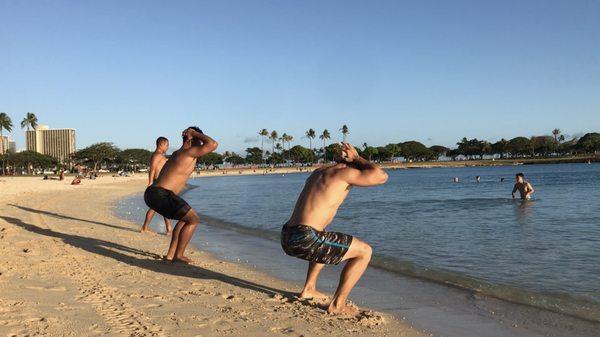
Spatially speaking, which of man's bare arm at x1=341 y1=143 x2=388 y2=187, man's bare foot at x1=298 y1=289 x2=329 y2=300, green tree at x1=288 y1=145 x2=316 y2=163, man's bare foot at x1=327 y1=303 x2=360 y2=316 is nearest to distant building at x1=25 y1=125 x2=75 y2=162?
green tree at x1=288 y1=145 x2=316 y2=163

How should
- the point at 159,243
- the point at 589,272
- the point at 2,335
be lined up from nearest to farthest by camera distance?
1. the point at 2,335
2. the point at 589,272
3. the point at 159,243

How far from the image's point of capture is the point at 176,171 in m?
6.24

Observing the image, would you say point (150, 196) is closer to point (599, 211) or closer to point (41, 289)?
point (41, 289)

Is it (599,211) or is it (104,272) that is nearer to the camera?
(104,272)

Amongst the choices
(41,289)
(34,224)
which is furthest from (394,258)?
(34,224)

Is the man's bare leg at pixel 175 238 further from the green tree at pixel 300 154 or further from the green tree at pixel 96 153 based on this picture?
the green tree at pixel 300 154

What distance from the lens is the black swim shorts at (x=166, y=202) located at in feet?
20.1

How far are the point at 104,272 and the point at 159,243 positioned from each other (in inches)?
111

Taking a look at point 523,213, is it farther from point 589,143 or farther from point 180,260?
point 589,143

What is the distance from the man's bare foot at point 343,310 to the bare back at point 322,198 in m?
0.79

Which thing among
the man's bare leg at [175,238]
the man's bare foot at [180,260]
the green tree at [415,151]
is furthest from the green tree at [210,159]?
the man's bare foot at [180,260]

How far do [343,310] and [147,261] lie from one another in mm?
3488

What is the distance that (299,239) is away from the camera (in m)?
4.21

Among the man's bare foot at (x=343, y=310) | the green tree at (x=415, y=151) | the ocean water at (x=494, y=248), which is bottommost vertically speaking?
the ocean water at (x=494, y=248)
